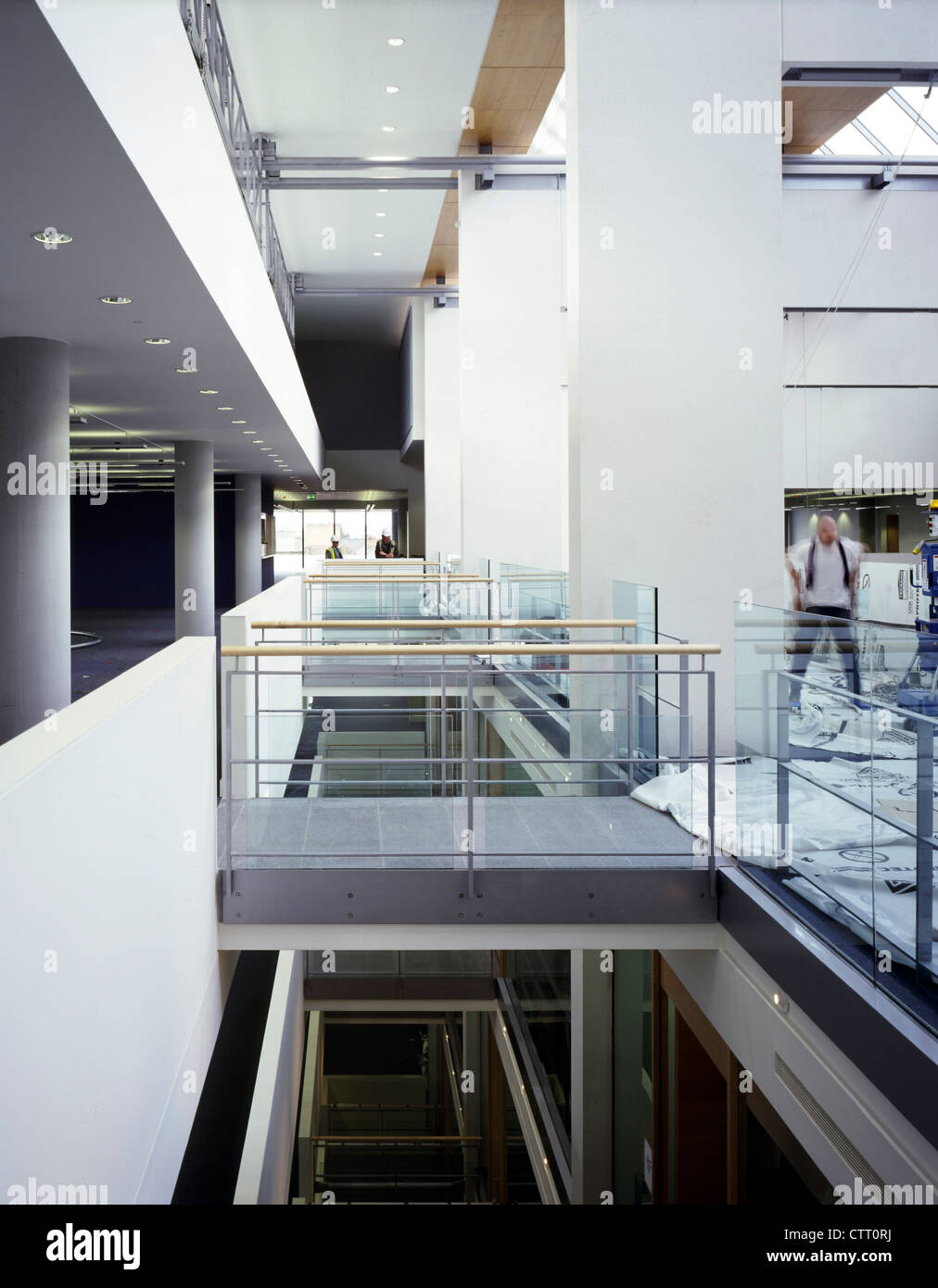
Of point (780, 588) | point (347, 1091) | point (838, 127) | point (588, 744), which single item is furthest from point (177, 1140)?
point (347, 1091)

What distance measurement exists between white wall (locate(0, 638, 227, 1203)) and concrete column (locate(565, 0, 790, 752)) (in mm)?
2704

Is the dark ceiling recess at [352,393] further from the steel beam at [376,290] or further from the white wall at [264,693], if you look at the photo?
the white wall at [264,693]

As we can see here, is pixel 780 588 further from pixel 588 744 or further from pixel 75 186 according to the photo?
pixel 75 186

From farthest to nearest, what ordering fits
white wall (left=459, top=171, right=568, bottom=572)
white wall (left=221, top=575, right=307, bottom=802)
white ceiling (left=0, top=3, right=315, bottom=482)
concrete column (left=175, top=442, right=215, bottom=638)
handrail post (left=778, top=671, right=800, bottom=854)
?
concrete column (left=175, top=442, right=215, bottom=638)
white wall (left=459, top=171, right=568, bottom=572)
white wall (left=221, top=575, right=307, bottom=802)
handrail post (left=778, top=671, right=800, bottom=854)
white ceiling (left=0, top=3, right=315, bottom=482)

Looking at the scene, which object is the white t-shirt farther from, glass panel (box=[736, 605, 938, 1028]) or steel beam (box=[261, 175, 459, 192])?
steel beam (box=[261, 175, 459, 192])

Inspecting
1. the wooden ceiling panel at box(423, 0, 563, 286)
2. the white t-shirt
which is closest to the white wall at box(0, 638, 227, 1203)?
the white t-shirt

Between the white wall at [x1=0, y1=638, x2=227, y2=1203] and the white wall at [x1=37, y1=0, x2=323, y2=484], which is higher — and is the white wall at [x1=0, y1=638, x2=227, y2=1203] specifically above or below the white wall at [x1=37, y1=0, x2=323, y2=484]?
below

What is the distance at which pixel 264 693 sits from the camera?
547 centimetres

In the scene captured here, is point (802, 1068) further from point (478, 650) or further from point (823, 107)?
point (823, 107)

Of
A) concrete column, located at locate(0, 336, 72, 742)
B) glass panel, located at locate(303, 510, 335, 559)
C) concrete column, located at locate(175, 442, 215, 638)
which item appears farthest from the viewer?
glass panel, located at locate(303, 510, 335, 559)

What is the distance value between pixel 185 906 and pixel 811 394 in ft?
26.0

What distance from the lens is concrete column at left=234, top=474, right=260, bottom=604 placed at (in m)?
17.2

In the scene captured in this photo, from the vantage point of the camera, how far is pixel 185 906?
2.86 metres

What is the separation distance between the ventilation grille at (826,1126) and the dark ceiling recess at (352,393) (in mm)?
17830
